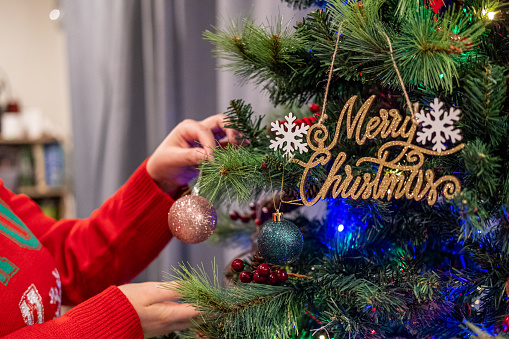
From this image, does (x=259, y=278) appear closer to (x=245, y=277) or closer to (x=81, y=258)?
(x=245, y=277)

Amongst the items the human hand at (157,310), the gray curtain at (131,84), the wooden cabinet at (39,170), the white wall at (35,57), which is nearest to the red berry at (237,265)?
the human hand at (157,310)

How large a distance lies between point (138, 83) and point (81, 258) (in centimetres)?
94

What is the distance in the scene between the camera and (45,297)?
66cm

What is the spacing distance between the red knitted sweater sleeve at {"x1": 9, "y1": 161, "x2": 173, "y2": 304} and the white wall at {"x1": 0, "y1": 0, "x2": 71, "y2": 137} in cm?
238

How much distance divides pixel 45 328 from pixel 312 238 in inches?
15.9

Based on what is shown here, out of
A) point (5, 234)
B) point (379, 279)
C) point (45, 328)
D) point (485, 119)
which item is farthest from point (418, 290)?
point (5, 234)

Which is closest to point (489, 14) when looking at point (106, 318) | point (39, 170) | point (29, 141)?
point (106, 318)

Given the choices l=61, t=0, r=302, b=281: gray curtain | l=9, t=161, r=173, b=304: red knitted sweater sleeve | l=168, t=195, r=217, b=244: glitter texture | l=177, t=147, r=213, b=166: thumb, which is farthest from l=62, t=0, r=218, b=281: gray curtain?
l=168, t=195, r=217, b=244: glitter texture

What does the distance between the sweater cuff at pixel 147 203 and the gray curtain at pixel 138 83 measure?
482mm

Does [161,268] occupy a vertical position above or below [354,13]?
below

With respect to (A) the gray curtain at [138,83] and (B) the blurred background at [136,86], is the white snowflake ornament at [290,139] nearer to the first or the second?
(B) the blurred background at [136,86]

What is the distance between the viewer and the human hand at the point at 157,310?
1.94 ft

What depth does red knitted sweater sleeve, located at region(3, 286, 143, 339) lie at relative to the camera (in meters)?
0.54

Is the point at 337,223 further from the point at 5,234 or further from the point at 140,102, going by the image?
the point at 140,102
